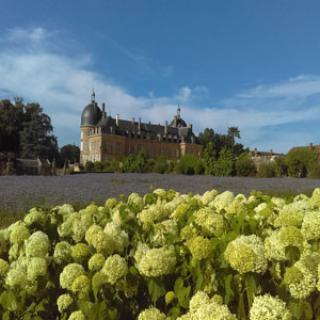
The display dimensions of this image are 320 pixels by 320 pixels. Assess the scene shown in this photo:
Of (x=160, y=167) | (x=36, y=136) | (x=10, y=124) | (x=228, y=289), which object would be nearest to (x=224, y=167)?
(x=160, y=167)

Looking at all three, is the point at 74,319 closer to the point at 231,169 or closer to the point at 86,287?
the point at 86,287

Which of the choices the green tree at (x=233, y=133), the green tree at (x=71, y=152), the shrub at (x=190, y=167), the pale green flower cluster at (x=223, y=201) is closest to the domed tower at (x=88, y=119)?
the green tree at (x=71, y=152)

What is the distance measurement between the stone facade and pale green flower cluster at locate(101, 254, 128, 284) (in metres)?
87.5

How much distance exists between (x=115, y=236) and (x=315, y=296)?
3.33ft

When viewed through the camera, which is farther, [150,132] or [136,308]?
[150,132]

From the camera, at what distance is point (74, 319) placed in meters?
1.87

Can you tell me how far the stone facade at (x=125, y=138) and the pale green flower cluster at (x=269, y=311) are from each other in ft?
289

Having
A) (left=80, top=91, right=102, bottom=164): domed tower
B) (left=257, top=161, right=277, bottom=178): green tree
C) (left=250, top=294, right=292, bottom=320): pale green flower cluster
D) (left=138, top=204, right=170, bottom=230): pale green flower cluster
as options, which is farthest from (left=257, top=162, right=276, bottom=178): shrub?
(left=80, top=91, right=102, bottom=164): domed tower

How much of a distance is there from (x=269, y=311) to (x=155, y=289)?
62cm

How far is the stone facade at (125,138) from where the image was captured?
Result: 95812 millimetres

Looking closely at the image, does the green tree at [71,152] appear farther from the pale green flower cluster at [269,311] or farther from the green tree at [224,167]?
the pale green flower cluster at [269,311]

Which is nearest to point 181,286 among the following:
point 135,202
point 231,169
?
point 135,202

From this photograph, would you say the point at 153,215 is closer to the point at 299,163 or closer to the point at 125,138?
the point at 299,163

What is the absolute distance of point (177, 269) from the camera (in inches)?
76.9
